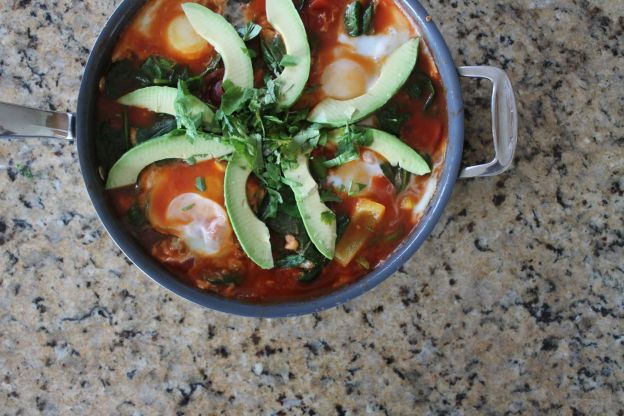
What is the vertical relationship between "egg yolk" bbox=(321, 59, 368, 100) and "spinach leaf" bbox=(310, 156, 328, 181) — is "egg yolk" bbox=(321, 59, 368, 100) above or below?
above

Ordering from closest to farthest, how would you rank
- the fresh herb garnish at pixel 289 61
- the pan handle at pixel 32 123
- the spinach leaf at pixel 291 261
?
the pan handle at pixel 32 123 → the fresh herb garnish at pixel 289 61 → the spinach leaf at pixel 291 261

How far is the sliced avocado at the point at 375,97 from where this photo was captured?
6.34 feet

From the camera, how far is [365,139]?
6.39 feet

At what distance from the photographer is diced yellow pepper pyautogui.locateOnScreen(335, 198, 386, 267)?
2.02 m

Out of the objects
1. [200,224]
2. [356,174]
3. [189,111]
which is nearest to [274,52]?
[189,111]

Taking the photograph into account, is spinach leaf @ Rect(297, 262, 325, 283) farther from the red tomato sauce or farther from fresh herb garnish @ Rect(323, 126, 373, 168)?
fresh herb garnish @ Rect(323, 126, 373, 168)

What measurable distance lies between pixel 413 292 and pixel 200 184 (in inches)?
29.3

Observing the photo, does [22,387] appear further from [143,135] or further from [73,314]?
[143,135]

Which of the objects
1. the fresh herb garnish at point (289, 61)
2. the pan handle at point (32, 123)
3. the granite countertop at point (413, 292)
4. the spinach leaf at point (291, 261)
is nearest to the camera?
the pan handle at point (32, 123)

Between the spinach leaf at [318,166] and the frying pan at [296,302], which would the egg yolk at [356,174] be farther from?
the frying pan at [296,302]

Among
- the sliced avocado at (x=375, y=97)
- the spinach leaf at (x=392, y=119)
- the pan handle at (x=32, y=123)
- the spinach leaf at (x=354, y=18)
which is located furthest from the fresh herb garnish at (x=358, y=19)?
the pan handle at (x=32, y=123)

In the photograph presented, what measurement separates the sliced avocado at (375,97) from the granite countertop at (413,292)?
1.02 feet

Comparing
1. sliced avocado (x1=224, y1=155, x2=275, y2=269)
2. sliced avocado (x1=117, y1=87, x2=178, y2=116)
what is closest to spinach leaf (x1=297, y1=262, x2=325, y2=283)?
sliced avocado (x1=224, y1=155, x2=275, y2=269)

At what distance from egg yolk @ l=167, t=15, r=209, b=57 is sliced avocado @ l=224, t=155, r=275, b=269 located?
1.06 feet
